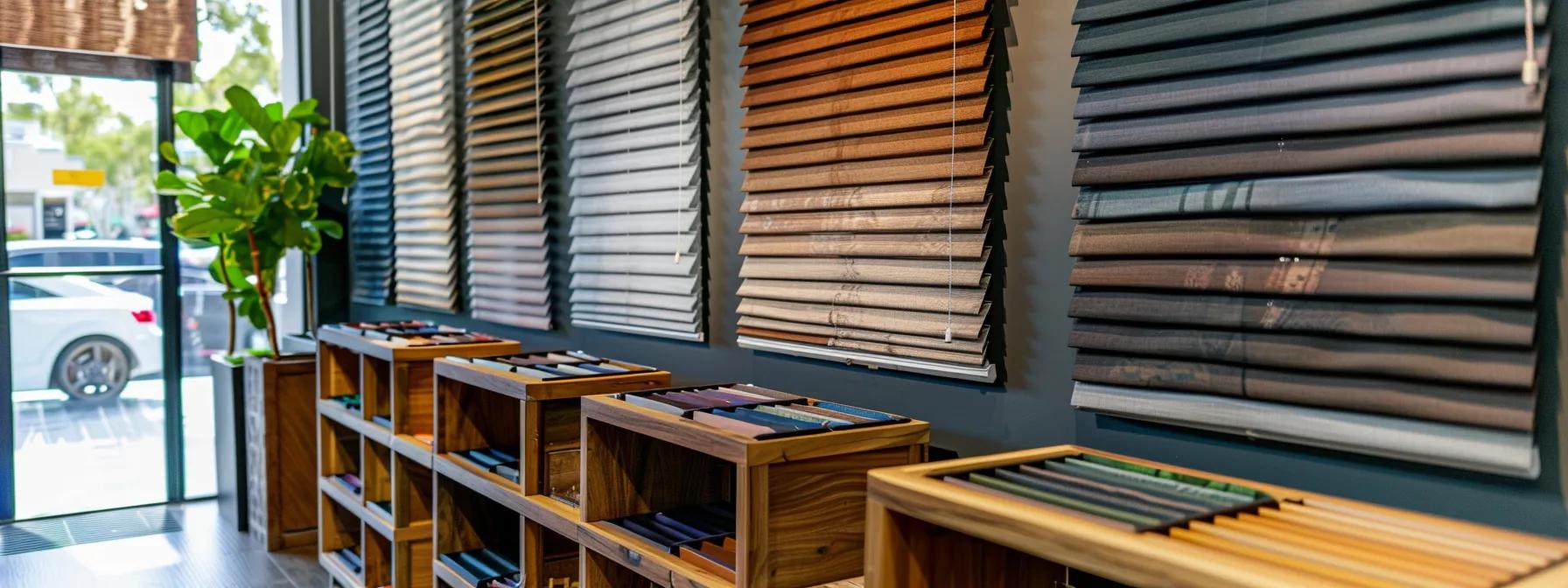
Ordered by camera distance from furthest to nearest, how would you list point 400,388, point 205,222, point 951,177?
point 205,222 → point 400,388 → point 951,177

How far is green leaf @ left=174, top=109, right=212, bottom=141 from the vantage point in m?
4.61

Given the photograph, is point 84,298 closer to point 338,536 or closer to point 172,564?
point 172,564

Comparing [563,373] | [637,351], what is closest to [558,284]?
[637,351]

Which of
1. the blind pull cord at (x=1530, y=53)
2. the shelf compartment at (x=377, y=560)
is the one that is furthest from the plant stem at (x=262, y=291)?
the blind pull cord at (x=1530, y=53)

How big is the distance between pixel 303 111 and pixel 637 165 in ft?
7.99

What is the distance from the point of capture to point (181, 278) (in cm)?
554

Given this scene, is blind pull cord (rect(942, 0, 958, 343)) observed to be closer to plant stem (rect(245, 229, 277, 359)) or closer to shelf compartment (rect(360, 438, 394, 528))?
shelf compartment (rect(360, 438, 394, 528))

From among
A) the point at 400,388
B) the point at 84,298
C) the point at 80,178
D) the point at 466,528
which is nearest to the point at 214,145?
the point at 80,178

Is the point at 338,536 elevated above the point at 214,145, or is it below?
below

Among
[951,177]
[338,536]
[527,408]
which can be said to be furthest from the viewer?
[338,536]

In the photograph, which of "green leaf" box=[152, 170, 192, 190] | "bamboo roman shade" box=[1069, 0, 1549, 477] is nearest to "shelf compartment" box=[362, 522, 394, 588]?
"green leaf" box=[152, 170, 192, 190]

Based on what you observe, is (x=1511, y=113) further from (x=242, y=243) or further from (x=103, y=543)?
(x=103, y=543)

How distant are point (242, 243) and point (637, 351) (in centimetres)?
266

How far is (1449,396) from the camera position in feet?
4.59
